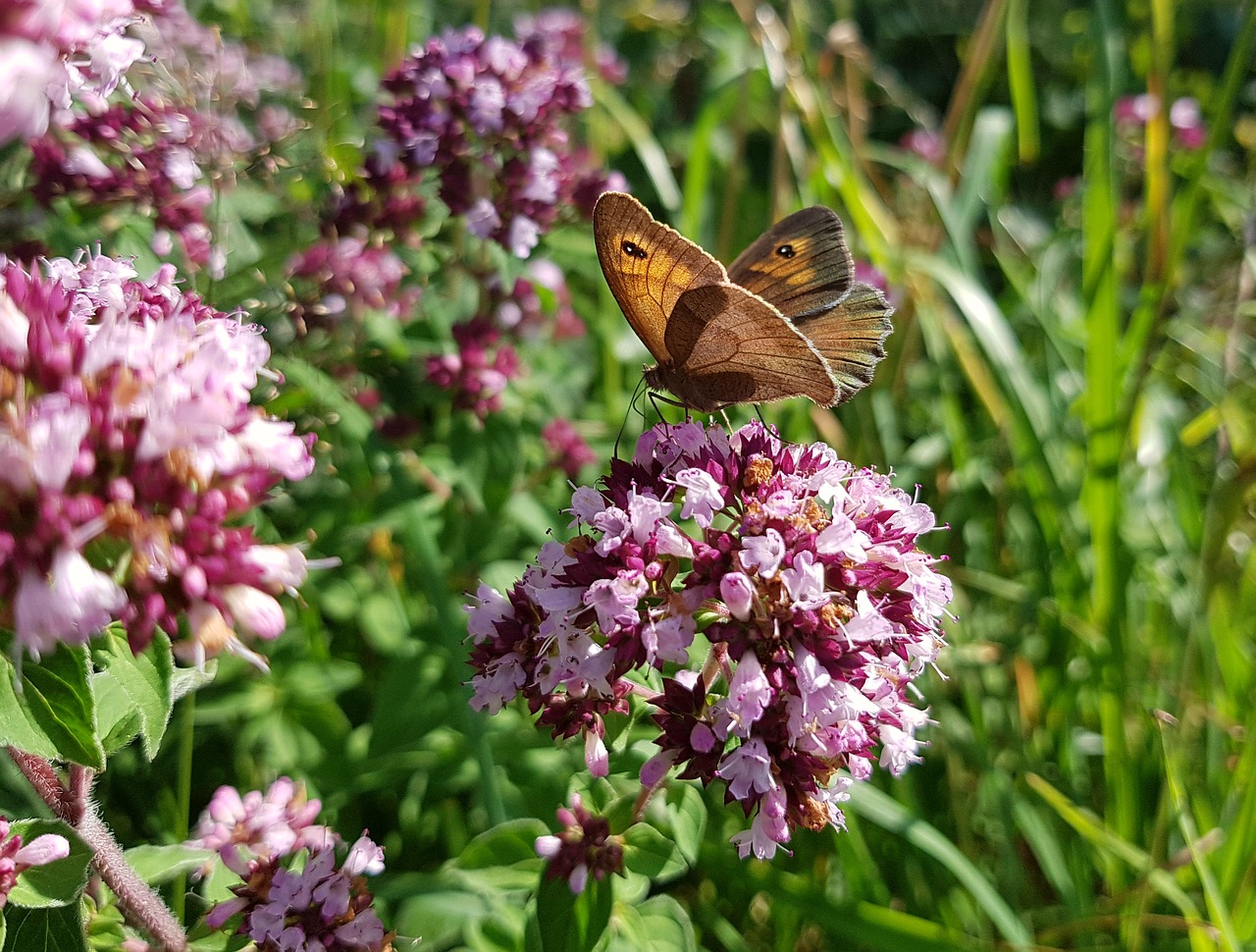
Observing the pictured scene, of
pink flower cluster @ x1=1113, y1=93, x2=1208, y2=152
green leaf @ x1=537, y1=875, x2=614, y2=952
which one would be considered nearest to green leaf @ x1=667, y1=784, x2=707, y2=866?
green leaf @ x1=537, y1=875, x2=614, y2=952

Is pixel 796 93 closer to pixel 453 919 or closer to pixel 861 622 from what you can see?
pixel 861 622

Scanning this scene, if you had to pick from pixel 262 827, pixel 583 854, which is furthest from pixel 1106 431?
pixel 262 827

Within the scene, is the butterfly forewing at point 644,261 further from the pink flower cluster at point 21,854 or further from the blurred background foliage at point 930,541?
the pink flower cluster at point 21,854

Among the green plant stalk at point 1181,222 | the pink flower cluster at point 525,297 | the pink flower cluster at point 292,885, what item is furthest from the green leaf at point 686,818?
the green plant stalk at point 1181,222

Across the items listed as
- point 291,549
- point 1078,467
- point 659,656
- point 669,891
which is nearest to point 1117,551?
point 1078,467

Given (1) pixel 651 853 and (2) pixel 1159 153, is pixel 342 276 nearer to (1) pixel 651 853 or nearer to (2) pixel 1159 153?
Answer: (1) pixel 651 853
